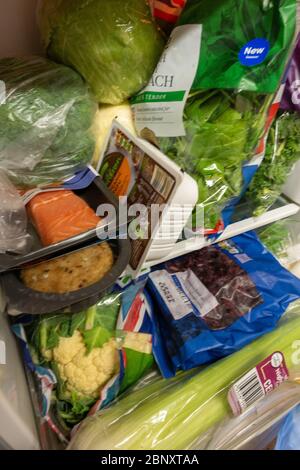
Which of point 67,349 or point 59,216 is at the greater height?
point 59,216

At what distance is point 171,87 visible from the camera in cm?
56

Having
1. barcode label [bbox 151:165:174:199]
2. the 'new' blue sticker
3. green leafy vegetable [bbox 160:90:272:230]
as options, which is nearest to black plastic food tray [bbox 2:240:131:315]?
barcode label [bbox 151:165:174:199]

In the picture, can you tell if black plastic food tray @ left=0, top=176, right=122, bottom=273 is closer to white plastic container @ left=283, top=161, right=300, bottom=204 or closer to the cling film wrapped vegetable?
the cling film wrapped vegetable

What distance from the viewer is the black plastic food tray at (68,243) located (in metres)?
0.45

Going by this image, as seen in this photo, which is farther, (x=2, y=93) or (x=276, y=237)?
(x=276, y=237)

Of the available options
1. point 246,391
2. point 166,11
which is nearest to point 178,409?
point 246,391

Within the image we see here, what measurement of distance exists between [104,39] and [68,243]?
339 mm

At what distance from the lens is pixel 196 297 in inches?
28.7

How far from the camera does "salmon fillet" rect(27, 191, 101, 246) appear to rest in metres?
0.49

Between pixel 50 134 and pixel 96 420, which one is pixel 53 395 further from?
pixel 50 134

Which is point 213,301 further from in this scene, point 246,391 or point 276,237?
point 276,237

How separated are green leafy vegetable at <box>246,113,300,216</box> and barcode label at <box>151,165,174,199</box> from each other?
1.03 feet

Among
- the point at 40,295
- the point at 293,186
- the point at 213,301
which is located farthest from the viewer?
the point at 293,186

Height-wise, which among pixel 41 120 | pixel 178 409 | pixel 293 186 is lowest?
pixel 178 409
